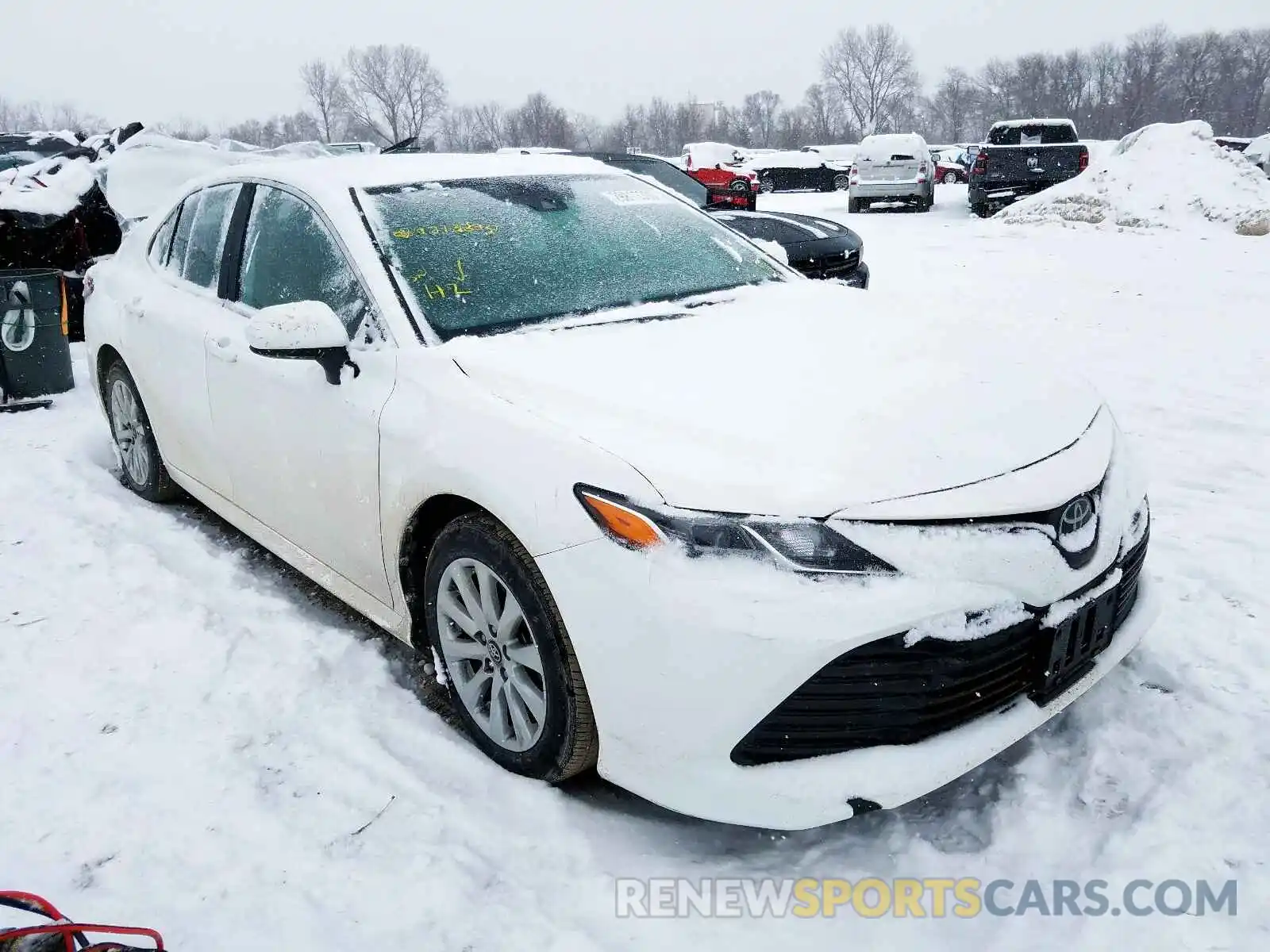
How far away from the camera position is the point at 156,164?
29.5 feet

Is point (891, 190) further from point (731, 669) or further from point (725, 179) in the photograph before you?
point (731, 669)

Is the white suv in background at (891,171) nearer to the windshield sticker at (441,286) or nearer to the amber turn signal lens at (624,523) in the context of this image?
the windshield sticker at (441,286)

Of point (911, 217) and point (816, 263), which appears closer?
point (816, 263)

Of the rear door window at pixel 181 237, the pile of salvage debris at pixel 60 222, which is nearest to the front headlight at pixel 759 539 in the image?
the rear door window at pixel 181 237

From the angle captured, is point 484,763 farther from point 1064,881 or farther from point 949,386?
point 949,386

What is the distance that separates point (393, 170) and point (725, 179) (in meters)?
19.3

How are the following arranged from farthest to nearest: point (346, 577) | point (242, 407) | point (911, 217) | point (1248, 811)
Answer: point (911, 217), point (242, 407), point (346, 577), point (1248, 811)

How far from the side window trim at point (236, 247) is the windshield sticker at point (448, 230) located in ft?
2.82

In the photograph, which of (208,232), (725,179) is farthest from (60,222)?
(725,179)

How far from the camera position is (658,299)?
3.08 m

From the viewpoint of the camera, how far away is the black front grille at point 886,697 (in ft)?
6.34

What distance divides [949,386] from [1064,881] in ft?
3.93

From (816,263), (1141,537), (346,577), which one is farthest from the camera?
(816,263)

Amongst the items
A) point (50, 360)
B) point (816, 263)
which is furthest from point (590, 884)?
point (50, 360)
